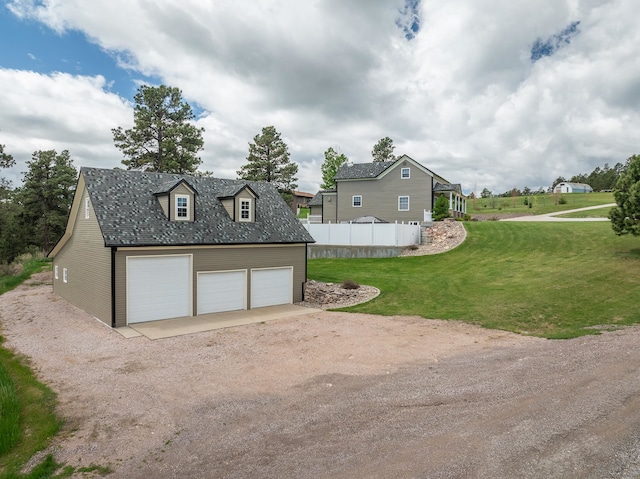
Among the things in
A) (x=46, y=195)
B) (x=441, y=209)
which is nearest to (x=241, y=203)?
Result: (x=441, y=209)

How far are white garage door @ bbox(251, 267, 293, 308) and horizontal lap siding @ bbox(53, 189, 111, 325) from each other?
6179 mm

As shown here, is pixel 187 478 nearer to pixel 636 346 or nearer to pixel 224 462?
pixel 224 462

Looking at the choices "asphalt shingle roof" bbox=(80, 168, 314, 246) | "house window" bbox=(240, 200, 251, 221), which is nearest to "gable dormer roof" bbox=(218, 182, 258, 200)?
"asphalt shingle roof" bbox=(80, 168, 314, 246)

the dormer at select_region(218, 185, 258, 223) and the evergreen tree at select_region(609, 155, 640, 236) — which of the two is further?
the evergreen tree at select_region(609, 155, 640, 236)

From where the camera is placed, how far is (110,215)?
15969 millimetres

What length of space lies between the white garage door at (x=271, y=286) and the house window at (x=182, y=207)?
4.02m

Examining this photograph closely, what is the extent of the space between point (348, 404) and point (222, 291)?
11136 mm

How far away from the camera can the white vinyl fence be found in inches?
1212

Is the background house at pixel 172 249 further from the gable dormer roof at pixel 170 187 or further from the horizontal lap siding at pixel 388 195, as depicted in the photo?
the horizontal lap siding at pixel 388 195

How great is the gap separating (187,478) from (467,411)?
15.9ft

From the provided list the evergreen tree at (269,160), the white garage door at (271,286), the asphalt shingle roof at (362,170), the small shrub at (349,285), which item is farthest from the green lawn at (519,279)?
the evergreen tree at (269,160)

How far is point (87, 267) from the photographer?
17.3 meters

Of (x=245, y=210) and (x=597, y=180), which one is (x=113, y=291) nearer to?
(x=245, y=210)

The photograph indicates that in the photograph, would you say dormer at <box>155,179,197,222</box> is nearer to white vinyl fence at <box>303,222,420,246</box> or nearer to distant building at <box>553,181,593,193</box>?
white vinyl fence at <box>303,222,420,246</box>
